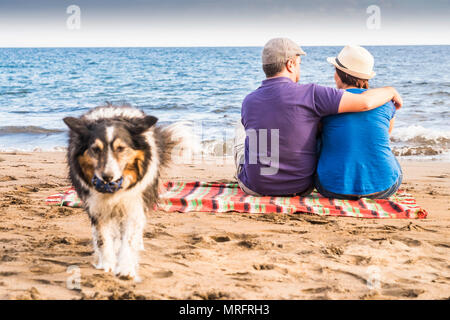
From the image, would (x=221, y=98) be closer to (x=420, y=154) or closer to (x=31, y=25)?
(x=420, y=154)

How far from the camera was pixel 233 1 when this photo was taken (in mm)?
44938

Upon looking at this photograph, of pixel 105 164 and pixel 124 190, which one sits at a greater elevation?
pixel 105 164

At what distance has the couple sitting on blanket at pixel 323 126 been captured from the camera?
4273 millimetres

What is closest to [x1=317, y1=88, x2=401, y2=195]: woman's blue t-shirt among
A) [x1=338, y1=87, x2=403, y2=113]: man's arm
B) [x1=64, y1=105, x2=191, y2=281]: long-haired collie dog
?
[x1=338, y1=87, x2=403, y2=113]: man's arm

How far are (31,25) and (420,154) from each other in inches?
1443

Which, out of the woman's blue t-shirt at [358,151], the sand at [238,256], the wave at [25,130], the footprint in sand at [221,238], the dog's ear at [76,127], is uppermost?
the dog's ear at [76,127]

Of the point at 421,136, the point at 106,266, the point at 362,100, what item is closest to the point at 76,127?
the point at 106,266

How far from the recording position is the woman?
14.2 ft

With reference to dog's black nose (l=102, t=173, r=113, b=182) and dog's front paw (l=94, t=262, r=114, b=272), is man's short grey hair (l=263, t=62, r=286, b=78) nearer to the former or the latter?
dog's black nose (l=102, t=173, r=113, b=182)

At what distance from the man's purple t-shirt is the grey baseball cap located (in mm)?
183

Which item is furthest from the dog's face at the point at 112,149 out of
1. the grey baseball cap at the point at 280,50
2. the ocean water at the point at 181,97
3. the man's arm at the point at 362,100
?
the ocean water at the point at 181,97

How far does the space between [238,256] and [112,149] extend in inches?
49.8

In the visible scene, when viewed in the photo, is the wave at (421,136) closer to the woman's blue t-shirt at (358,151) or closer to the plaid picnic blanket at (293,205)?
the plaid picnic blanket at (293,205)
